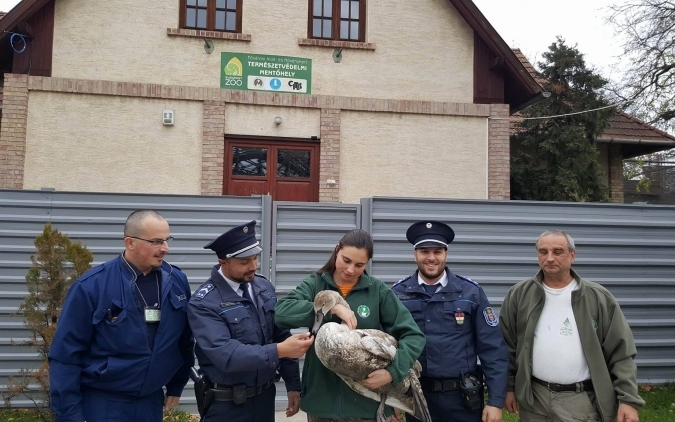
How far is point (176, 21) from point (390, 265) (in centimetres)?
666

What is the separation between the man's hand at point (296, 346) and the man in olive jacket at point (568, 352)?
156 centimetres

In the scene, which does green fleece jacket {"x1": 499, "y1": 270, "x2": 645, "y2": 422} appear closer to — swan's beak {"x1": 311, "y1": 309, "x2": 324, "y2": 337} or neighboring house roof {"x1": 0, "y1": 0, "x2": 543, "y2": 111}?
swan's beak {"x1": 311, "y1": 309, "x2": 324, "y2": 337}

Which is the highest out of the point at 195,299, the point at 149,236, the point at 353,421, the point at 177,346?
the point at 149,236

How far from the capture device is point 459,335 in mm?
3520

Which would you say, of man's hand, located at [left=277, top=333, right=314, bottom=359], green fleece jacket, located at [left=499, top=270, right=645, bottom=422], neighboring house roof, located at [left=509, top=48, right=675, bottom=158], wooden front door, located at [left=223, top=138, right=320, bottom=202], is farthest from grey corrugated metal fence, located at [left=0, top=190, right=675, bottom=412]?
neighboring house roof, located at [left=509, top=48, right=675, bottom=158]

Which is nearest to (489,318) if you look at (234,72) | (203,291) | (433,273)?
(433,273)

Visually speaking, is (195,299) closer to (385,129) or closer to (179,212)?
(179,212)

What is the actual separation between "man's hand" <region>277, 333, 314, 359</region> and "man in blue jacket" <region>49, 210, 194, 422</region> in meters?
0.75

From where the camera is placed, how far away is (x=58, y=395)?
115 inches

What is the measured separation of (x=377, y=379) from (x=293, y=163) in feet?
27.0

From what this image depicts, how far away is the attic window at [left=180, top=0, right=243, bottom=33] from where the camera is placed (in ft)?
34.4

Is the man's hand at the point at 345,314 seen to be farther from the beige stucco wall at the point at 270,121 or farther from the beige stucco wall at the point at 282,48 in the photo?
the beige stucco wall at the point at 282,48

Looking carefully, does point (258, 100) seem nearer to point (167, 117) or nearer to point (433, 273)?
point (167, 117)

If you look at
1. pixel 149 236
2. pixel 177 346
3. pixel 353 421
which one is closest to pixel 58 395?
→ pixel 177 346
